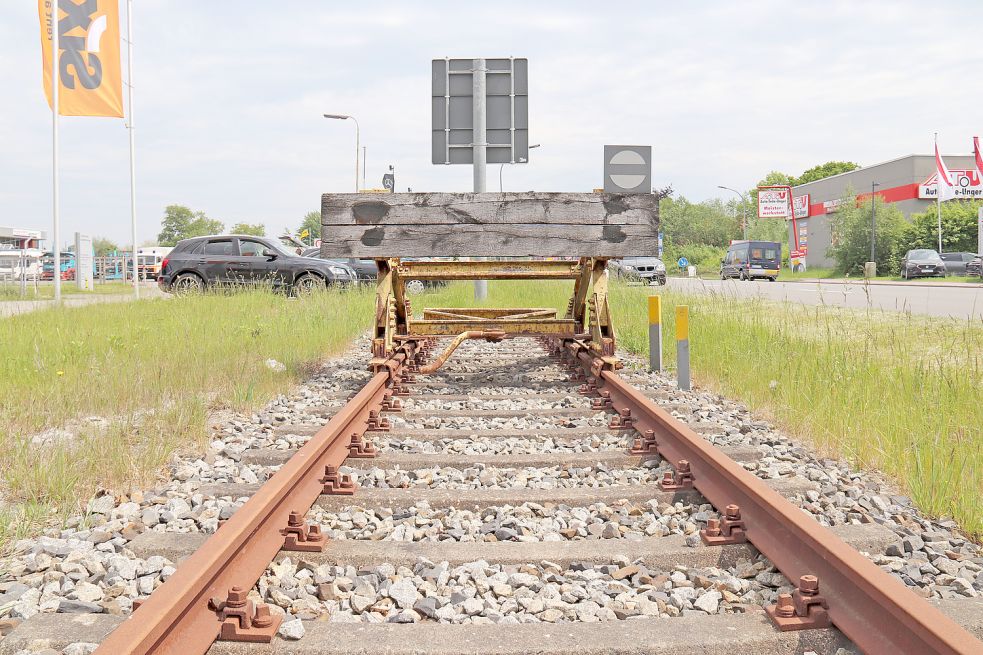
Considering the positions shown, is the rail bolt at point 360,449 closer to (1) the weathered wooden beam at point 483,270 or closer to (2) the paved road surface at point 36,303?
(1) the weathered wooden beam at point 483,270

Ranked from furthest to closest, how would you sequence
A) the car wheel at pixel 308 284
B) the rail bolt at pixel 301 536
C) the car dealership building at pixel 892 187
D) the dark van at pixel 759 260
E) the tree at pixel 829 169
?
the tree at pixel 829 169
the car dealership building at pixel 892 187
the dark van at pixel 759 260
the car wheel at pixel 308 284
the rail bolt at pixel 301 536

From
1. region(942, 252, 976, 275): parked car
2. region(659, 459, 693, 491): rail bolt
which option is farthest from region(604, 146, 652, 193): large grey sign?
region(942, 252, 976, 275): parked car

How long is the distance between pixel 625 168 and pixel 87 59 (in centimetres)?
1298

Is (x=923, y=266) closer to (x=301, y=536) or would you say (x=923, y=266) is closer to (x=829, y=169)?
(x=301, y=536)

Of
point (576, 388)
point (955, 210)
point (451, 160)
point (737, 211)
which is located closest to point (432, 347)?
point (576, 388)

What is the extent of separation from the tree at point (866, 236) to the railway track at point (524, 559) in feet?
181

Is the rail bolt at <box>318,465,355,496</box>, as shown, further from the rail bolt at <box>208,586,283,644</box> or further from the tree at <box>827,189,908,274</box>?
the tree at <box>827,189,908,274</box>

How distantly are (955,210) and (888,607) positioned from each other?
61358 mm

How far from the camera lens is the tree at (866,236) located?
54.0 metres

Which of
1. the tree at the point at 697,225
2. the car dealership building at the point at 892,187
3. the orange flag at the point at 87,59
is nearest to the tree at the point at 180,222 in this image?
the tree at the point at 697,225

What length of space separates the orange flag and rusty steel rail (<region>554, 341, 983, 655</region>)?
19.3 m

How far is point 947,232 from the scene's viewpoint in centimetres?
5419

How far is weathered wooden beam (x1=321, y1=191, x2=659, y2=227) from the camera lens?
7.19m

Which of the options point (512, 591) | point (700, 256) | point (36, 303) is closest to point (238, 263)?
point (36, 303)
